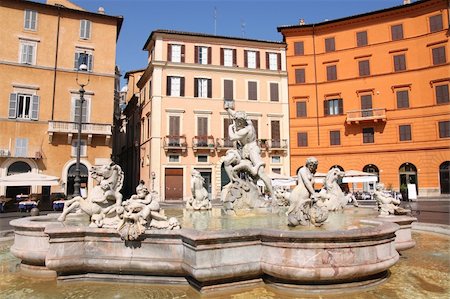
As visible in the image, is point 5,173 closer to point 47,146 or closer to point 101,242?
point 47,146

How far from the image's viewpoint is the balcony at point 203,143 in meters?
31.8

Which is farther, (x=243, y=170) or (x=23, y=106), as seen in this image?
(x=23, y=106)

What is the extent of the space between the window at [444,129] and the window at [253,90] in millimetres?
16335

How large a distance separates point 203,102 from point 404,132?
1842 cm

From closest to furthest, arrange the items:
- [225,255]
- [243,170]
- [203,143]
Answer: [225,255] < [243,170] < [203,143]

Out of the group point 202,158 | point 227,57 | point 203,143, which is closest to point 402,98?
point 227,57

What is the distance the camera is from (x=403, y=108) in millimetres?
31516

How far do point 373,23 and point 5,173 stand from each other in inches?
1349

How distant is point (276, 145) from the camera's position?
34.0 m

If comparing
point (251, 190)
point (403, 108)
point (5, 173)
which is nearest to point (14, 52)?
point (5, 173)

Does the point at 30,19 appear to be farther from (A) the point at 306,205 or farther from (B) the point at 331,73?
(A) the point at 306,205

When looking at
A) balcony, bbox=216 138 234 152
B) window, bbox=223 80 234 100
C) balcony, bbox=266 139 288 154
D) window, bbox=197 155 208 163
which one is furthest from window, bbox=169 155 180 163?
balcony, bbox=266 139 288 154

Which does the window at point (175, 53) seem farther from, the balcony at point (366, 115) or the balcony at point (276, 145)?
the balcony at point (366, 115)

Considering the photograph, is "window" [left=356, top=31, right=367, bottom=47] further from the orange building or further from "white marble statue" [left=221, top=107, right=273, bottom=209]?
"white marble statue" [left=221, top=107, right=273, bottom=209]
